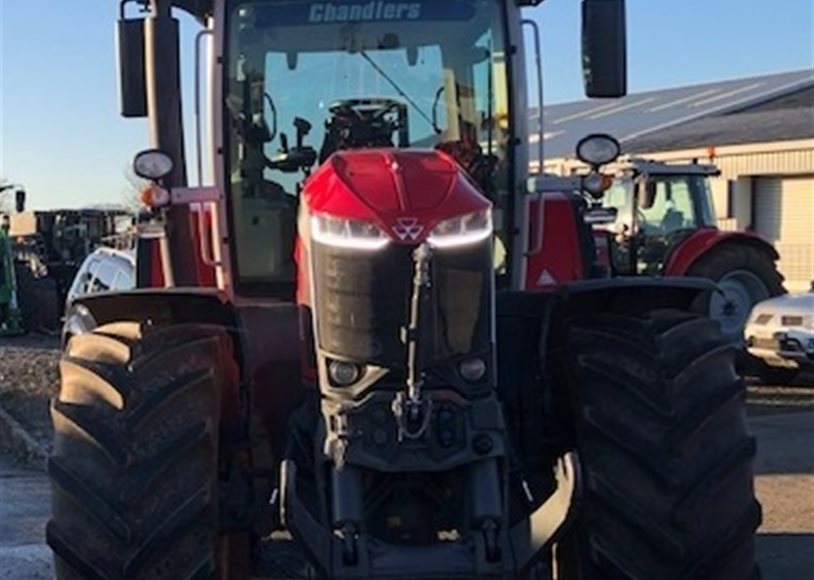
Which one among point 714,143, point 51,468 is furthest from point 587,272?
point 714,143

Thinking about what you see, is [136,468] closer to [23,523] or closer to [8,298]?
[23,523]

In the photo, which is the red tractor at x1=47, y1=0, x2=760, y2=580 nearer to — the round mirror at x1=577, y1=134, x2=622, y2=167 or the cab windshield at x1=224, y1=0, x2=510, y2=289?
the cab windshield at x1=224, y1=0, x2=510, y2=289

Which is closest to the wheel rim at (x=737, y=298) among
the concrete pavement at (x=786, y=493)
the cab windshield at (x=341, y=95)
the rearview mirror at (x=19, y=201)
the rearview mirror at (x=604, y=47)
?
the concrete pavement at (x=786, y=493)

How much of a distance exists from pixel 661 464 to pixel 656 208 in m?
11.8

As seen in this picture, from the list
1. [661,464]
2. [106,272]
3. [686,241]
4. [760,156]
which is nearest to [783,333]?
[686,241]

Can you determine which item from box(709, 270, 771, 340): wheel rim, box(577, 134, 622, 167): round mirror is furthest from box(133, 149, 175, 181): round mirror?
box(709, 270, 771, 340): wheel rim

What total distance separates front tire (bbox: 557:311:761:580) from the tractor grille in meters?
0.49

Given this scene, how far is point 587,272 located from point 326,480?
7.80 feet

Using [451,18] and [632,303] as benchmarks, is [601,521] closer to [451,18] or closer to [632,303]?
[632,303]

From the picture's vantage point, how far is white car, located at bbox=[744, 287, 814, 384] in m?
13.4

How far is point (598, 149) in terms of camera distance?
17.7 ft

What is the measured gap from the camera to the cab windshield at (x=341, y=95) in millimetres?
5371

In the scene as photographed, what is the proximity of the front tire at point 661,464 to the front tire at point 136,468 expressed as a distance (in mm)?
1183

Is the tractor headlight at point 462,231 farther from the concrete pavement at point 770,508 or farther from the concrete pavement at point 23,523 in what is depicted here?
the concrete pavement at point 23,523
